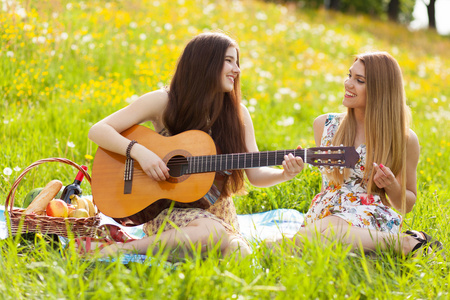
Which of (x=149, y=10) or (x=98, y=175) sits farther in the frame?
(x=149, y=10)

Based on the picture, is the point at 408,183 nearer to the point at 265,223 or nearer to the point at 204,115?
the point at 265,223

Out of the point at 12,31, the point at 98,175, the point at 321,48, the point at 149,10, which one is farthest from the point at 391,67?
the point at 321,48

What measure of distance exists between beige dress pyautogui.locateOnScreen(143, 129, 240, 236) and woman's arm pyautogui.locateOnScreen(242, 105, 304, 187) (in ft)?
0.75

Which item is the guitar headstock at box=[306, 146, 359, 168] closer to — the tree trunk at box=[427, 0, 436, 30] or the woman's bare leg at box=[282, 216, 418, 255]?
the woman's bare leg at box=[282, 216, 418, 255]

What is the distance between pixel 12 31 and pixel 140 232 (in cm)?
338

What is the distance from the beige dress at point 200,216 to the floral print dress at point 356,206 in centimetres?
49

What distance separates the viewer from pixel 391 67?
3.18m

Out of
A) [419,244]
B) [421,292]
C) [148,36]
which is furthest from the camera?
[148,36]

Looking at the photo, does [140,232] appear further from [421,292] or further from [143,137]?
[421,292]

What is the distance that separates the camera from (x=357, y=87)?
10.5 ft

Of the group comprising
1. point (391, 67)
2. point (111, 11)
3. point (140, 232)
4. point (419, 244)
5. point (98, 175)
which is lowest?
point (140, 232)

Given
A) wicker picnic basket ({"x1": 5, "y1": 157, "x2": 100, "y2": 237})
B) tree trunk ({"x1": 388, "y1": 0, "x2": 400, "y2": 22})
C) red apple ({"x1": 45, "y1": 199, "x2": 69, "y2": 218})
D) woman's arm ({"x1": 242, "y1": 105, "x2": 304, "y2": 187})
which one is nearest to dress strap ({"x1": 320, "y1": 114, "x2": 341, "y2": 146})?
woman's arm ({"x1": 242, "y1": 105, "x2": 304, "y2": 187})

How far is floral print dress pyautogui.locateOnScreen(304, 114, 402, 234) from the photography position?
3.09 metres

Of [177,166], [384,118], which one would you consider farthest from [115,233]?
[384,118]
